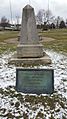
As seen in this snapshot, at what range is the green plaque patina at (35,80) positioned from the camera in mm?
5859

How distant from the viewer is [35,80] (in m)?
5.93

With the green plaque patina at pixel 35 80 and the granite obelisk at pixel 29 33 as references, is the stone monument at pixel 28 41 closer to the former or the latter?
the granite obelisk at pixel 29 33

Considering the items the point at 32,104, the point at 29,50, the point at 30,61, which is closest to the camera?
the point at 32,104

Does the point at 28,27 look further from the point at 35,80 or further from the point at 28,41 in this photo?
the point at 35,80

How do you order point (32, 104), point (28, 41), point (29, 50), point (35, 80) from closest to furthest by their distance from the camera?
point (32, 104), point (35, 80), point (29, 50), point (28, 41)

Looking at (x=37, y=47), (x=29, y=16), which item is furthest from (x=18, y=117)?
(x=29, y=16)

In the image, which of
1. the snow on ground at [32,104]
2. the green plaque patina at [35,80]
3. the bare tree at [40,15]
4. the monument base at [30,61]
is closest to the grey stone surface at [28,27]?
the monument base at [30,61]

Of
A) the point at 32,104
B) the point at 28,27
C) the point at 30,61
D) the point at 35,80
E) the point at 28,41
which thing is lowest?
the point at 32,104

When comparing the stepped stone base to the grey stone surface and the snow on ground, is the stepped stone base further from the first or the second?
the snow on ground

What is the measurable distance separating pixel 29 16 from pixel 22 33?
0.75 m

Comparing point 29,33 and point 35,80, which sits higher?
point 29,33

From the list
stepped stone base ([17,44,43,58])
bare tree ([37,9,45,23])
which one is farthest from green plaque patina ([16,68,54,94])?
bare tree ([37,9,45,23])

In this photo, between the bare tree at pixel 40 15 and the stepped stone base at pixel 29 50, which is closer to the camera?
the stepped stone base at pixel 29 50

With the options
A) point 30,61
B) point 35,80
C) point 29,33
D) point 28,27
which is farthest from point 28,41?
point 35,80
